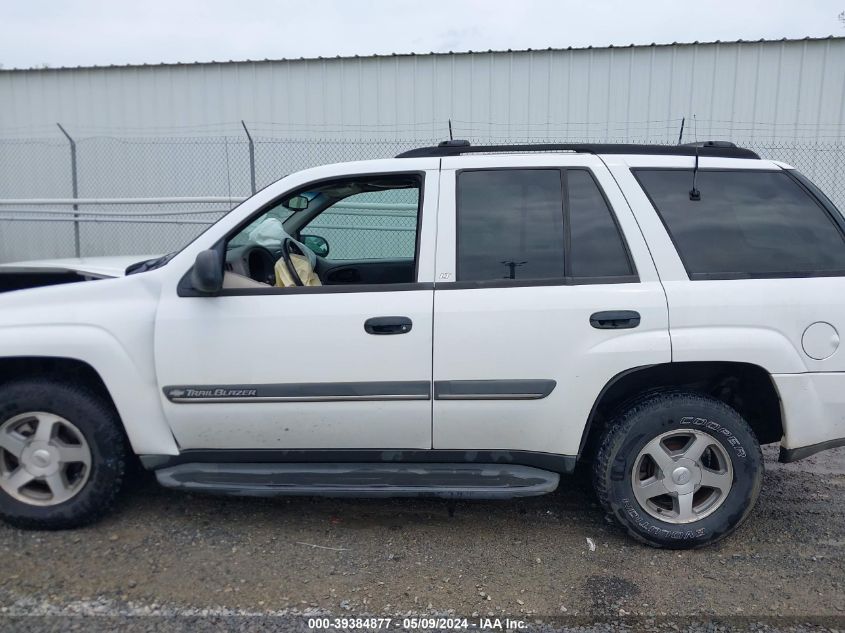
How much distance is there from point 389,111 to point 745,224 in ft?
27.0

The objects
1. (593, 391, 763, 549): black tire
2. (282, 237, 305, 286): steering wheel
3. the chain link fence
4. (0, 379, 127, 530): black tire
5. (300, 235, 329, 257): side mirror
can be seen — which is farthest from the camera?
the chain link fence

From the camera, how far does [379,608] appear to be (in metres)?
2.80

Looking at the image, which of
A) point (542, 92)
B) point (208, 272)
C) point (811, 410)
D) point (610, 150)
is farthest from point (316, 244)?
point (542, 92)

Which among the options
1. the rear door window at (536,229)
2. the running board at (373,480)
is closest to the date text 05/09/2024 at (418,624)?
the running board at (373,480)

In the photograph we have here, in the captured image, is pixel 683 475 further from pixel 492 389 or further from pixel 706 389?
pixel 492 389

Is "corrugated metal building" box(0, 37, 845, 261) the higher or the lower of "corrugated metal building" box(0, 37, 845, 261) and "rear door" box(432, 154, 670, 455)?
the higher

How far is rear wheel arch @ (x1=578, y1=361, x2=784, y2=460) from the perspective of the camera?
315cm

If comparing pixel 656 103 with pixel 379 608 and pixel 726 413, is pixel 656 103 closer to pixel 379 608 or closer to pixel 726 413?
pixel 726 413

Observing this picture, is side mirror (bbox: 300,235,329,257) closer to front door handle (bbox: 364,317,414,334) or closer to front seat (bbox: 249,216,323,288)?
front seat (bbox: 249,216,323,288)

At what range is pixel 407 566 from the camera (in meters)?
3.12

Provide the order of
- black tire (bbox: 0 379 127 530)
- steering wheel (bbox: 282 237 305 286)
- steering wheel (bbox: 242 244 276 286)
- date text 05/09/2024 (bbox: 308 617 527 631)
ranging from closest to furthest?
date text 05/09/2024 (bbox: 308 617 527 631) → black tire (bbox: 0 379 127 530) → steering wheel (bbox: 282 237 305 286) → steering wheel (bbox: 242 244 276 286)

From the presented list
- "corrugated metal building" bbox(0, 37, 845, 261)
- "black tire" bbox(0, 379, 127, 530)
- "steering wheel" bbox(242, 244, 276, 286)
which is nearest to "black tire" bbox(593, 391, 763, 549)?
"steering wheel" bbox(242, 244, 276, 286)

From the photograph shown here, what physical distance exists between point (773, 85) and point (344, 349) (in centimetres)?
979

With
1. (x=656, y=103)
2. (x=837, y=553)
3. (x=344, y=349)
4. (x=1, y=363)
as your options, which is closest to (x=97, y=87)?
(x=656, y=103)
